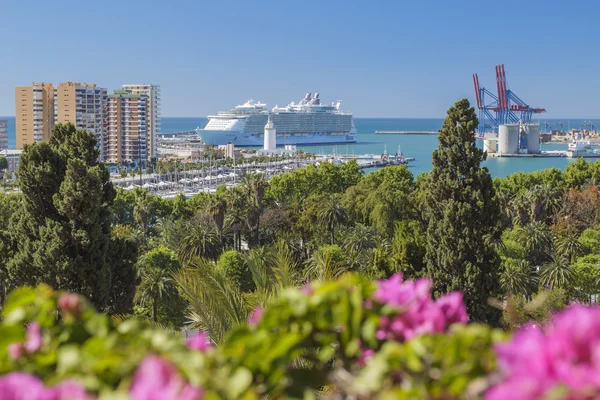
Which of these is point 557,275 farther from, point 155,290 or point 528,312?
point 155,290

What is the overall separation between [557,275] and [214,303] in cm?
1374

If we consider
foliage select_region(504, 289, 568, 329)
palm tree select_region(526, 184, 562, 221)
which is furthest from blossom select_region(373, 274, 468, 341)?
palm tree select_region(526, 184, 562, 221)

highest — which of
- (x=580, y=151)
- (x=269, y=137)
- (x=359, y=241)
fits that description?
(x=269, y=137)

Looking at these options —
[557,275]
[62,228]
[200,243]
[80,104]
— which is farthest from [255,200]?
[80,104]

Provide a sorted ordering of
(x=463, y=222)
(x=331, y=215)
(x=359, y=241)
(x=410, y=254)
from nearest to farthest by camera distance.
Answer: (x=463, y=222)
(x=410, y=254)
(x=359, y=241)
(x=331, y=215)

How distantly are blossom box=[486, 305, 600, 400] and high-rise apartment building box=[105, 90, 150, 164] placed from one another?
2549 inches

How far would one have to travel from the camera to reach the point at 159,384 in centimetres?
95

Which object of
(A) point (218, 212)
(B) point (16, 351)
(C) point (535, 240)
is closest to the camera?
(B) point (16, 351)

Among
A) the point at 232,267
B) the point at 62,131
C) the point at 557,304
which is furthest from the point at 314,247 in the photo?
the point at 62,131

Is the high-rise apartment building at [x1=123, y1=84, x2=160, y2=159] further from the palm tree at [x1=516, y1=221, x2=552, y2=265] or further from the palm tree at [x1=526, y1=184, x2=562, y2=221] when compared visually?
the palm tree at [x1=516, y1=221, x2=552, y2=265]

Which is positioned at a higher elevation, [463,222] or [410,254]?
[463,222]

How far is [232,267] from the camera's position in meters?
16.5

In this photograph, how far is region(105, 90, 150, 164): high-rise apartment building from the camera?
207 feet

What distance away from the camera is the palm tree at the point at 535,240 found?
755 inches
